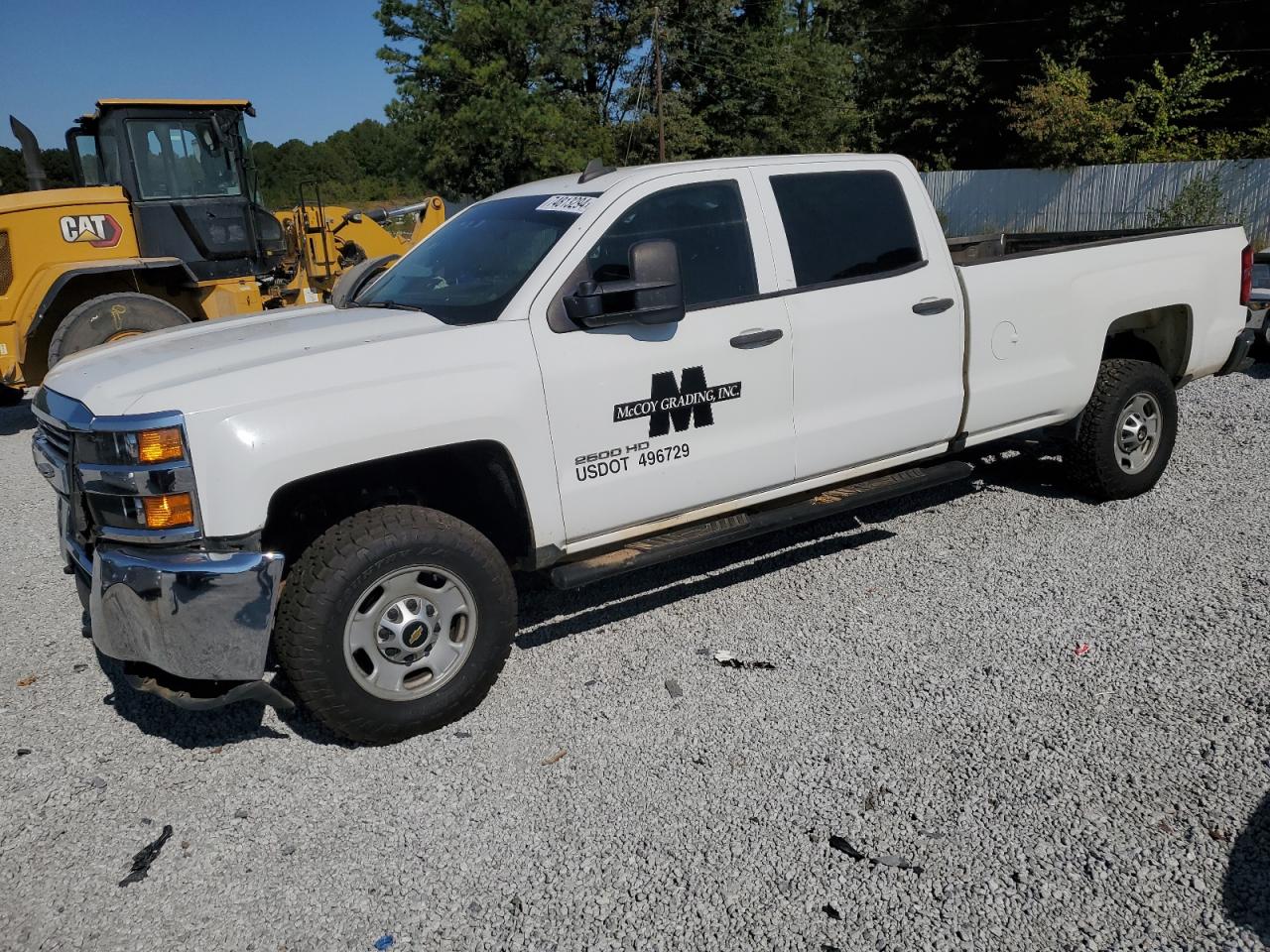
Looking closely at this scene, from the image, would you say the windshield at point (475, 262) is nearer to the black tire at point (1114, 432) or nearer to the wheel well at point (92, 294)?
the black tire at point (1114, 432)

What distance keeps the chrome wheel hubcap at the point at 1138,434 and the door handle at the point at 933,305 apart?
1609 mm

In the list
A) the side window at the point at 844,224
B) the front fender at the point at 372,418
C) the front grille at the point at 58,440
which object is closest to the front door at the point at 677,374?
the front fender at the point at 372,418

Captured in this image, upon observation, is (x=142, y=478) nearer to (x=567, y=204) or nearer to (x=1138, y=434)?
(x=567, y=204)

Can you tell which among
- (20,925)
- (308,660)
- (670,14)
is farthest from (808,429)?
(670,14)

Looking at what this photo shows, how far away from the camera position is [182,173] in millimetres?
10406

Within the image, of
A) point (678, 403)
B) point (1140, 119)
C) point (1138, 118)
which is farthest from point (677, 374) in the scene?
point (1140, 119)

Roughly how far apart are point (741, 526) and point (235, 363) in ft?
7.12

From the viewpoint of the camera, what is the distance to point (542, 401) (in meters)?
3.77

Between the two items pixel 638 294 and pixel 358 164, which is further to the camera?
pixel 358 164

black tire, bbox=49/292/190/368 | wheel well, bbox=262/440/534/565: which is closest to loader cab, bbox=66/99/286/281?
black tire, bbox=49/292/190/368

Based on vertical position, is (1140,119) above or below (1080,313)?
above

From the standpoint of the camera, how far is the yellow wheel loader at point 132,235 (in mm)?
9266

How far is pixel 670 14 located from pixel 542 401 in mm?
46285

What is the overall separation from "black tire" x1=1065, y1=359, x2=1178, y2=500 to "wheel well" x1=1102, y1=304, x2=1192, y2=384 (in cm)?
A: 20
